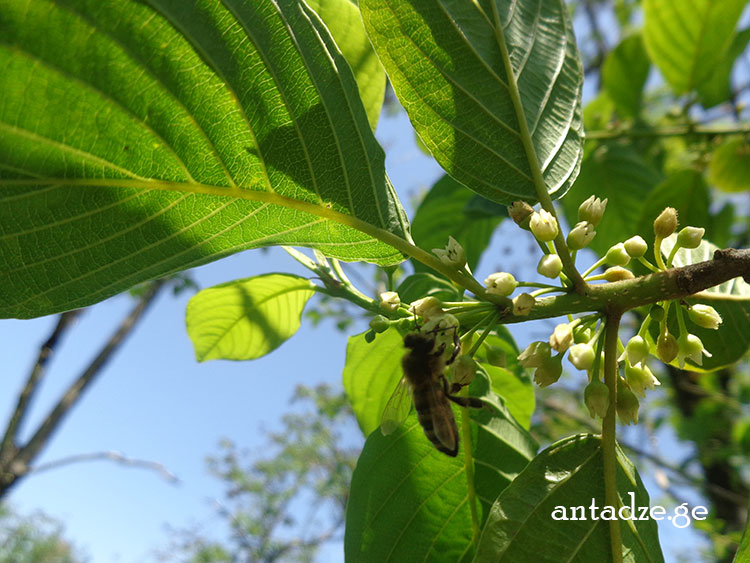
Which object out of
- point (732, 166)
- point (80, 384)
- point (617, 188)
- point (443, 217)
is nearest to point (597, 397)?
point (443, 217)

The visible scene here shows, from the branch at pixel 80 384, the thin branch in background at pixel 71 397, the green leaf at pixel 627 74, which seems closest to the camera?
the green leaf at pixel 627 74

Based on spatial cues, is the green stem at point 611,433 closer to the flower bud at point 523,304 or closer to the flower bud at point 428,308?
the flower bud at point 523,304

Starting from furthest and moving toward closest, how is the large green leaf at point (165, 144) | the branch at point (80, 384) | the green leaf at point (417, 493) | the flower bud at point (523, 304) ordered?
the branch at point (80, 384) < the green leaf at point (417, 493) < the flower bud at point (523, 304) < the large green leaf at point (165, 144)

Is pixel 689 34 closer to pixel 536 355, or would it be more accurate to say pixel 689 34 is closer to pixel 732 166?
pixel 732 166

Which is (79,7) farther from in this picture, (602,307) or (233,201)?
(602,307)

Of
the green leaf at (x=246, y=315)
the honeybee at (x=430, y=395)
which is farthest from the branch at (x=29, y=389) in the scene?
the honeybee at (x=430, y=395)

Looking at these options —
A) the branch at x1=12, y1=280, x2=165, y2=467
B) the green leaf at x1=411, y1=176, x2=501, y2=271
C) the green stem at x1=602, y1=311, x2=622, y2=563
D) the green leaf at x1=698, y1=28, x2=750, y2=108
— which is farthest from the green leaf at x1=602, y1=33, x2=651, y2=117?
the branch at x1=12, y1=280, x2=165, y2=467
